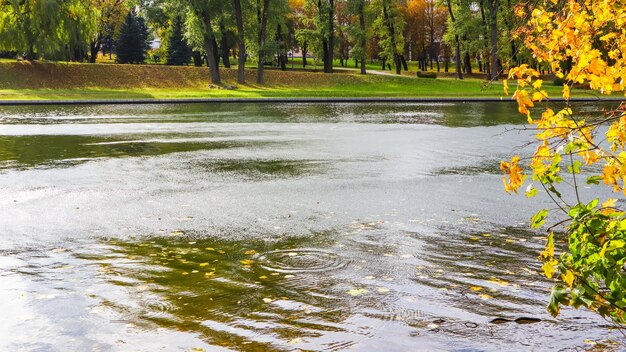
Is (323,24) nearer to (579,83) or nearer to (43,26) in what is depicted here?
(43,26)

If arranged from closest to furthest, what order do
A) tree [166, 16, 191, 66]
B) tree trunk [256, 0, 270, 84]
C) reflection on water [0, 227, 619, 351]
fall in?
reflection on water [0, 227, 619, 351] → tree trunk [256, 0, 270, 84] → tree [166, 16, 191, 66]

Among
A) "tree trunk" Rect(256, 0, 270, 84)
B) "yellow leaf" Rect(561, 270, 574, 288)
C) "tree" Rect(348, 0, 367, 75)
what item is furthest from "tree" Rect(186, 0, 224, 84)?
"yellow leaf" Rect(561, 270, 574, 288)

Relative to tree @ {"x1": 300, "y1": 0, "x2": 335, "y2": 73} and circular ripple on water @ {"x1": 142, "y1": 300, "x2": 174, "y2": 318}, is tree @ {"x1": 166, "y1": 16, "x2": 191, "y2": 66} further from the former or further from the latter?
circular ripple on water @ {"x1": 142, "y1": 300, "x2": 174, "y2": 318}

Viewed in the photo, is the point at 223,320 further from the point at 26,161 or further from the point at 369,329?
the point at 26,161

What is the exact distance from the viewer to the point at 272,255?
8.60 metres

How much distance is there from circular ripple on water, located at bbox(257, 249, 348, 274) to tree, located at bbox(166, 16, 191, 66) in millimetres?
63580

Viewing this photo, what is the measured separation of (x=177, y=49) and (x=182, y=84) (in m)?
13.2

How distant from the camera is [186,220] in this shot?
35.0 feet

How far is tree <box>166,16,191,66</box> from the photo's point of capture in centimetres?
6988

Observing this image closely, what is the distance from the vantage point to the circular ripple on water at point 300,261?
26.2 feet

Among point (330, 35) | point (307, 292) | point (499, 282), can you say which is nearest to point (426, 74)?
point (330, 35)

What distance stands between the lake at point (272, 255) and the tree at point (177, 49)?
52.2m

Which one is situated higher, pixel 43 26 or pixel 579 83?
pixel 43 26

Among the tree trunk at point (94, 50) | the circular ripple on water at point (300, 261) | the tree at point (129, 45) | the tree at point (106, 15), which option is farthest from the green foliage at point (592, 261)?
the tree at point (106, 15)
